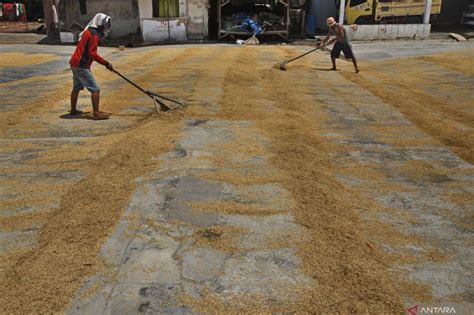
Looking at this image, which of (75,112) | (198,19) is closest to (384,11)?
(198,19)

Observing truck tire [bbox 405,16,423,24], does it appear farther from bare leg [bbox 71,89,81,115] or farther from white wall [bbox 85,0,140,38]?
bare leg [bbox 71,89,81,115]

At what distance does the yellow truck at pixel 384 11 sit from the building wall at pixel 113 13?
10743 millimetres

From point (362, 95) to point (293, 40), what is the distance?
14038 mm

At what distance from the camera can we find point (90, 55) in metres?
7.35

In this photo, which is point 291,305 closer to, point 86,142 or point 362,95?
point 86,142

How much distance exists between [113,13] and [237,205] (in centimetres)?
2131

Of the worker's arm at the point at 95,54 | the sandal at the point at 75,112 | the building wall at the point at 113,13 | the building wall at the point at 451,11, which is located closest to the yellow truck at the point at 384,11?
the building wall at the point at 451,11

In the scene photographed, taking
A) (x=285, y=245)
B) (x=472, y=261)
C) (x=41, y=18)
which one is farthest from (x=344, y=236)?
(x=41, y=18)

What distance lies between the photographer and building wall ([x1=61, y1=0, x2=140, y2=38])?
23.2 metres

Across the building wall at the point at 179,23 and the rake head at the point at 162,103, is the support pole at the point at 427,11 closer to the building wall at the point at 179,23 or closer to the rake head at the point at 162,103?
the building wall at the point at 179,23

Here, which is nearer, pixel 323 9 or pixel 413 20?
pixel 413 20

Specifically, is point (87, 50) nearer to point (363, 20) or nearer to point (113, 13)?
point (113, 13)

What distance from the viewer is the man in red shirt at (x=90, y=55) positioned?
7230 millimetres

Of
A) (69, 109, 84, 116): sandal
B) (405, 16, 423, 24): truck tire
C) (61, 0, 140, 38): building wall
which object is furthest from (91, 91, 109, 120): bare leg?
(405, 16, 423, 24): truck tire
